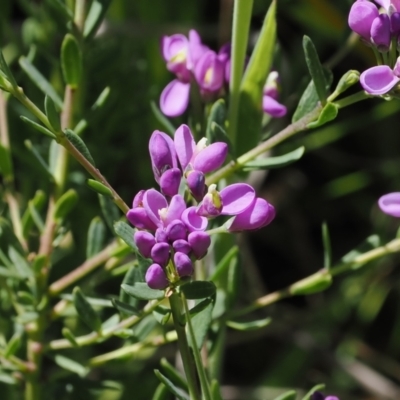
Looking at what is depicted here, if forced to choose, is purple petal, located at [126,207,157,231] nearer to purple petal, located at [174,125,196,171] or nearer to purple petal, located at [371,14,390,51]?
purple petal, located at [174,125,196,171]

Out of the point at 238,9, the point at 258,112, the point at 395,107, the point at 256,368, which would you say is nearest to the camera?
the point at 238,9

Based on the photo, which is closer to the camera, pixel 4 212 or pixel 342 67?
pixel 4 212

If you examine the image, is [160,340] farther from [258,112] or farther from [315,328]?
[315,328]

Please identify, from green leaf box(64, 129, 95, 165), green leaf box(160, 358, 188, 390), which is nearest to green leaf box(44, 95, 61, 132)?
green leaf box(64, 129, 95, 165)

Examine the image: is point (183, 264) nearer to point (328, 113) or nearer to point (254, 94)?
point (328, 113)

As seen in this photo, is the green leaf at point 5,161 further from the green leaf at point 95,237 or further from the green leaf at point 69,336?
the green leaf at point 69,336

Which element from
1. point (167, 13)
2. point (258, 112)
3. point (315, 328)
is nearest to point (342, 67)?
point (167, 13)
